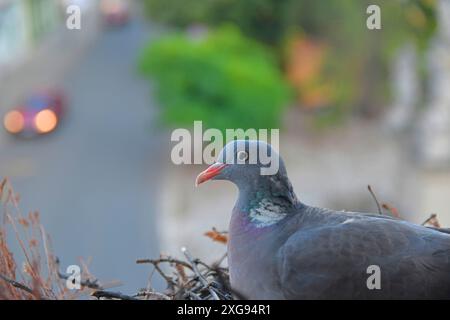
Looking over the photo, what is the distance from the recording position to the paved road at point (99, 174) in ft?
43.8

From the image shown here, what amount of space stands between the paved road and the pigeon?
326 inches

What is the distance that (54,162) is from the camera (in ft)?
56.3

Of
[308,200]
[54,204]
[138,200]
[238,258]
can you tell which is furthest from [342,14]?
[238,258]

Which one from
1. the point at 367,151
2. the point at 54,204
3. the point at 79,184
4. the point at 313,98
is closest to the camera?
the point at 54,204

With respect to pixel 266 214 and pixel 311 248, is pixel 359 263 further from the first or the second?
pixel 266 214

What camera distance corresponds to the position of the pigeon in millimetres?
2131

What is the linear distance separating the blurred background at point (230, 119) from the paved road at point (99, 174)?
0.04m

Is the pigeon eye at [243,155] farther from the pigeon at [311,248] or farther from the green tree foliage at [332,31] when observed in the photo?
the green tree foliage at [332,31]

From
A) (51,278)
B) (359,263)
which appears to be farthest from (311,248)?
(51,278)

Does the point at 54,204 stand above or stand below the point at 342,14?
below

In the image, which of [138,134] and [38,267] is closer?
[38,267]

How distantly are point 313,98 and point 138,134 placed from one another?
4.36m

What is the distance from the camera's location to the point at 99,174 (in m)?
16.9

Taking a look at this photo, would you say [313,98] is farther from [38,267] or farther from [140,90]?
[38,267]
